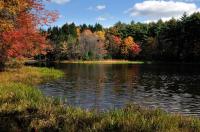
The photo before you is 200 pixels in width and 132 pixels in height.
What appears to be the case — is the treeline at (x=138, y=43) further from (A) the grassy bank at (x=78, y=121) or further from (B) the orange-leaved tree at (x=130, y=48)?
(A) the grassy bank at (x=78, y=121)

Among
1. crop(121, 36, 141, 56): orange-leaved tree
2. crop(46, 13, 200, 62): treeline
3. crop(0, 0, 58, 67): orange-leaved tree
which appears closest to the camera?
crop(0, 0, 58, 67): orange-leaved tree

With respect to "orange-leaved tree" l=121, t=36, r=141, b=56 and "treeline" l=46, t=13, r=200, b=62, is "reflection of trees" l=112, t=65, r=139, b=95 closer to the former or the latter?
"treeline" l=46, t=13, r=200, b=62

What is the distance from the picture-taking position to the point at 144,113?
17125 millimetres

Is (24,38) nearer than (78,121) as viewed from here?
No

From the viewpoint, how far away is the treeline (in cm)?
12750

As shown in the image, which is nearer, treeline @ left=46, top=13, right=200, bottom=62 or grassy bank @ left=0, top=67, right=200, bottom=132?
grassy bank @ left=0, top=67, right=200, bottom=132

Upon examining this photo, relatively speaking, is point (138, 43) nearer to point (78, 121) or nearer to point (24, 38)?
point (24, 38)

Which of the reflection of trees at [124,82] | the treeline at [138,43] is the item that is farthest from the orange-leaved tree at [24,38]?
the treeline at [138,43]

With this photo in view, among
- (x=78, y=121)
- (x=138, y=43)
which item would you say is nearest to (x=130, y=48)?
(x=138, y=43)

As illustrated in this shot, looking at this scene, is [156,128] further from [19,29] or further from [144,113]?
[19,29]

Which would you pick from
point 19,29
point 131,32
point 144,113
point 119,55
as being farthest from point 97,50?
point 144,113

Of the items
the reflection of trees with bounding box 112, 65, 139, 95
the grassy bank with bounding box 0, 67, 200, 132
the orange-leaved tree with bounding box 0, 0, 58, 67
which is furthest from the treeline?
the grassy bank with bounding box 0, 67, 200, 132

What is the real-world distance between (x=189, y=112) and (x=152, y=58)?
11450 centimetres

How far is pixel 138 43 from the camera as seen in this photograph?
15300cm
